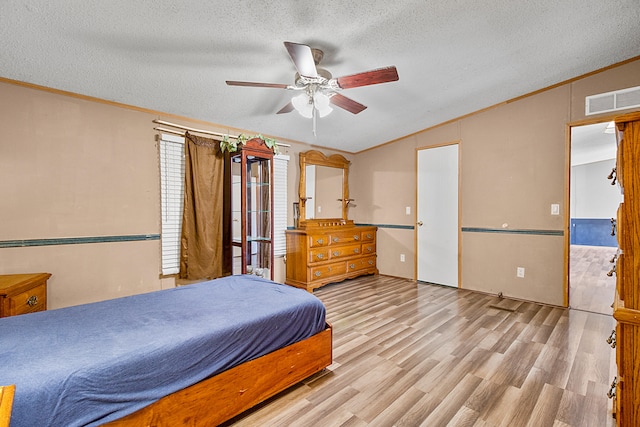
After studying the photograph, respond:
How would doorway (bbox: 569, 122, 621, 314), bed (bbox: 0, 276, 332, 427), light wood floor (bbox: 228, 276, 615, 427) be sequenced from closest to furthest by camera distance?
1. bed (bbox: 0, 276, 332, 427)
2. light wood floor (bbox: 228, 276, 615, 427)
3. doorway (bbox: 569, 122, 621, 314)

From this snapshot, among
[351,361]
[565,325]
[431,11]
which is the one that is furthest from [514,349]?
[431,11]

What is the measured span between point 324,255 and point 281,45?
9.20ft

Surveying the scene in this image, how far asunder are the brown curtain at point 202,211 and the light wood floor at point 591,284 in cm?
434

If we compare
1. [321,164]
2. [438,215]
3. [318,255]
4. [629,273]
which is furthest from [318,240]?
[629,273]

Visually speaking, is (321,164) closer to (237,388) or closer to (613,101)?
(613,101)

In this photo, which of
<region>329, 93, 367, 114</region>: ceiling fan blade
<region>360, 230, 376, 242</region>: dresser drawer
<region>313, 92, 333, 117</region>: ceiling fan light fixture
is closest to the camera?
<region>313, 92, 333, 117</region>: ceiling fan light fixture

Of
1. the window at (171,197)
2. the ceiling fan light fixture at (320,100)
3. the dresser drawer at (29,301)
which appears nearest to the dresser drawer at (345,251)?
the window at (171,197)

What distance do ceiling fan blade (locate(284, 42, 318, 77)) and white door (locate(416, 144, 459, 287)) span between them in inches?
119

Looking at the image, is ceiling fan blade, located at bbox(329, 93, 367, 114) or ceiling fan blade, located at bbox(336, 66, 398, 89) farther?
ceiling fan blade, located at bbox(329, 93, 367, 114)

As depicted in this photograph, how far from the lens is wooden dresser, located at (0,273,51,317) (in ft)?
6.40

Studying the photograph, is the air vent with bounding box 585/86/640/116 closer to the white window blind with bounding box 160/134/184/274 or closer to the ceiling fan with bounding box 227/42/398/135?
the ceiling fan with bounding box 227/42/398/135

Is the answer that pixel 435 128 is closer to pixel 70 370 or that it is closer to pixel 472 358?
pixel 472 358

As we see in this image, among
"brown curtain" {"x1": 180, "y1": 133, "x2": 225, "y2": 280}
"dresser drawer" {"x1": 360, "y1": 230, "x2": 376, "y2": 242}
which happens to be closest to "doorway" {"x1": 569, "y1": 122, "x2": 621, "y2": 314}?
"dresser drawer" {"x1": 360, "y1": 230, "x2": 376, "y2": 242}

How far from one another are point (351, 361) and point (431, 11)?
104 inches
